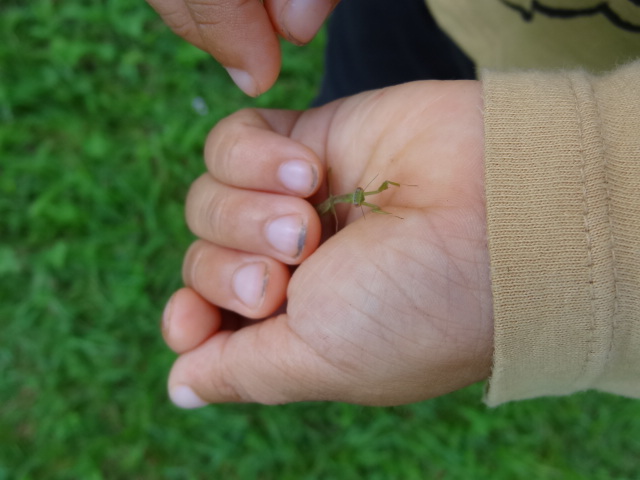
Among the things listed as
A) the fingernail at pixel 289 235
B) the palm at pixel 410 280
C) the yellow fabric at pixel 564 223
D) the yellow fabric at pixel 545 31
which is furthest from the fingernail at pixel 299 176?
the yellow fabric at pixel 545 31

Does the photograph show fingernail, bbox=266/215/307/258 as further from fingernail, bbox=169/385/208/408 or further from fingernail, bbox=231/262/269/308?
fingernail, bbox=169/385/208/408

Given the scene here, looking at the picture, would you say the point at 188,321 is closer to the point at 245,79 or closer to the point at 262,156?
the point at 262,156

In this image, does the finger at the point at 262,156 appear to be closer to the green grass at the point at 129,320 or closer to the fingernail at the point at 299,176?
the fingernail at the point at 299,176

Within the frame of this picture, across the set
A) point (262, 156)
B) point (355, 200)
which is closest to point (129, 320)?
point (262, 156)

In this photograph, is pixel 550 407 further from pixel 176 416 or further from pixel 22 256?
pixel 22 256

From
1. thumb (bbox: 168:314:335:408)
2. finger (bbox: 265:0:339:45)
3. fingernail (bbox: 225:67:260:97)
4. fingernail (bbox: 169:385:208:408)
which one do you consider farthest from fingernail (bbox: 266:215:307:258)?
fingernail (bbox: 169:385:208:408)

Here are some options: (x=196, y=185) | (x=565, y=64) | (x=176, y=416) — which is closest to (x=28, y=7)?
(x=196, y=185)
